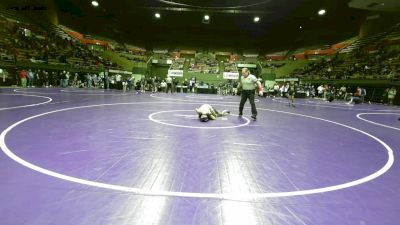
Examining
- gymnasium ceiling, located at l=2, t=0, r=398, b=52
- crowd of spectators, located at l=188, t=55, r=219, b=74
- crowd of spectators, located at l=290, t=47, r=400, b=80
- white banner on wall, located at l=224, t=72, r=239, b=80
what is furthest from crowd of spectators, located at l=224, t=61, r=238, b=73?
white banner on wall, located at l=224, t=72, r=239, b=80

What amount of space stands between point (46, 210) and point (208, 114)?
238 inches

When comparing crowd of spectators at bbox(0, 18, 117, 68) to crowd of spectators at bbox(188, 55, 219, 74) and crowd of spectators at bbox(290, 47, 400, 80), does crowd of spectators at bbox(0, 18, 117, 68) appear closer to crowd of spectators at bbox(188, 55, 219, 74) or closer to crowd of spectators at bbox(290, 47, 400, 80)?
crowd of spectators at bbox(188, 55, 219, 74)

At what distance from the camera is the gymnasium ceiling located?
27383 mm

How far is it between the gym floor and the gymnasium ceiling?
2202 centimetres

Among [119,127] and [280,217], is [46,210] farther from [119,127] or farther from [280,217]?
[119,127]

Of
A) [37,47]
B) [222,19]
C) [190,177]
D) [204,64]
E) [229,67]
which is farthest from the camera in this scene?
[204,64]

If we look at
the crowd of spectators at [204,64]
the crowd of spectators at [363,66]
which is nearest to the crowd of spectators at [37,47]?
the crowd of spectators at [204,64]

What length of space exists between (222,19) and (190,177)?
120ft

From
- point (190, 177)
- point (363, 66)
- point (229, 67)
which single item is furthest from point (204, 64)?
point (190, 177)

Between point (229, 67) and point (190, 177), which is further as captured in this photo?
point (229, 67)

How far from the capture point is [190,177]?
3529 mm

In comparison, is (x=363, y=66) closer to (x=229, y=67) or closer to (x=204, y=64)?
(x=229, y=67)

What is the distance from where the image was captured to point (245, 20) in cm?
3697

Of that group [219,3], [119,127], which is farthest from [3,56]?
[119,127]
